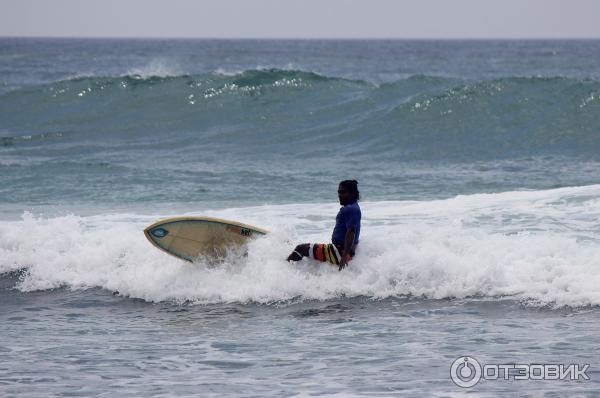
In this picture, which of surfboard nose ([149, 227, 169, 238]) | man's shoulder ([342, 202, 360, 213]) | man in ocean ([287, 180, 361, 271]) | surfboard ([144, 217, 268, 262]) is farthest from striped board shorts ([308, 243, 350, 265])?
surfboard nose ([149, 227, 169, 238])

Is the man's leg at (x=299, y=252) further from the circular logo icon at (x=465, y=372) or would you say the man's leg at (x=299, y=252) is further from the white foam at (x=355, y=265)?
the circular logo icon at (x=465, y=372)

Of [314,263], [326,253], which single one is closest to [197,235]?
[314,263]

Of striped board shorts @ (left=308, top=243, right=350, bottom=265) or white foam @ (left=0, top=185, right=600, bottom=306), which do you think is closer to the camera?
white foam @ (left=0, top=185, right=600, bottom=306)

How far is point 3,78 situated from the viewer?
153 feet

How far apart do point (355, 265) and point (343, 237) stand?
42cm

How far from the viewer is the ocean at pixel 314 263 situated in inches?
291

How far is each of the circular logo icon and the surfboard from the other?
352cm

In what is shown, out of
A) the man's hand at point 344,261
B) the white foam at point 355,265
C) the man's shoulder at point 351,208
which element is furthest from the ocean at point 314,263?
the man's shoulder at point 351,208

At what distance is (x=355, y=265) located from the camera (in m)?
10.0

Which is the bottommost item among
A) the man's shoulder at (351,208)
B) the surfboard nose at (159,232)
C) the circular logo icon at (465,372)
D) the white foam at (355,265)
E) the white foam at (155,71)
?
the circular logo icon at (465,372)

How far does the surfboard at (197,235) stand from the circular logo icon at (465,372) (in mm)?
3522

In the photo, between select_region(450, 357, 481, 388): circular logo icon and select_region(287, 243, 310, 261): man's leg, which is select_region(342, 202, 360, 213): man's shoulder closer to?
select_region(287, 243, 310, 261): man's leg

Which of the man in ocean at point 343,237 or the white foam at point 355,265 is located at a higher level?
the man in ocean at point 343,237

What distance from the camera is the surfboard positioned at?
1023 centimetres
